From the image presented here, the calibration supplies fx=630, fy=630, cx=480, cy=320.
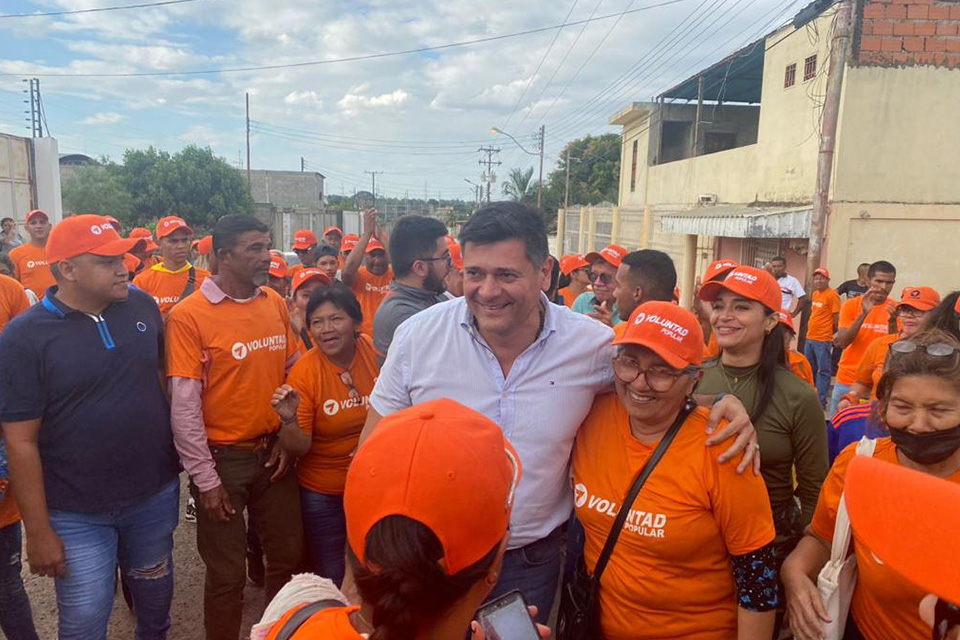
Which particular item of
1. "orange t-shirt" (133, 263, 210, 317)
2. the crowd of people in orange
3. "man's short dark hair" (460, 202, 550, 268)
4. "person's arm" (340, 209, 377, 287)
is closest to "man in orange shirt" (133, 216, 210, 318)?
"orange t-shirt" (133, 263, 210, 317)

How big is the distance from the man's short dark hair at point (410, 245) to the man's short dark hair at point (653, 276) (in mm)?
1194

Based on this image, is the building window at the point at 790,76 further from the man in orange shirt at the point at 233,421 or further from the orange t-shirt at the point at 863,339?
the man in orange shirt at the point at 233,421

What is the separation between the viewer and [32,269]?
7.21 metres

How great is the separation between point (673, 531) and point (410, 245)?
7.81 ft

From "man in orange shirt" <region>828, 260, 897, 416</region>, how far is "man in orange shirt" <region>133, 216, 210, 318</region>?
6.14 m

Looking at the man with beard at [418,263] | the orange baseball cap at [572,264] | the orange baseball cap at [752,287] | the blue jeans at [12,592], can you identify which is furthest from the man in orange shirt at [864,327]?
the blue jeans at [12,592]

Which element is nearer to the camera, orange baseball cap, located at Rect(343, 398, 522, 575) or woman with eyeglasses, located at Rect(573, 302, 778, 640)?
orange baseball cap, located at Rect(343, 398, 522, 575)

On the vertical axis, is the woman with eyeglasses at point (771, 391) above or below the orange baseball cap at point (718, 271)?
below

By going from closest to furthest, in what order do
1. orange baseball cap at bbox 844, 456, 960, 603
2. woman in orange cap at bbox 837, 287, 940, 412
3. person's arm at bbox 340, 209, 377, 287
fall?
orange baseball cap at bbox 844, 456, 960, 603 → woman in orange cap at bbox 837, 287, 940, 412 → person's arm at bbox 340, 209, 377, 287

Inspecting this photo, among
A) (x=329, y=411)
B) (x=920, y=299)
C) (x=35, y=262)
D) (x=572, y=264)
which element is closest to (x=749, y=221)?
(x=572, y=264)

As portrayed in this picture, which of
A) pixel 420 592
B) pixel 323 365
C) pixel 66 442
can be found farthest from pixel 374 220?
pixel 420 592

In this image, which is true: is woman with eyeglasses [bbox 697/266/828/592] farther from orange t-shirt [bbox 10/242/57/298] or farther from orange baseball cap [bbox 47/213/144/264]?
orange t-shirt [bbox 10/242/57/298]

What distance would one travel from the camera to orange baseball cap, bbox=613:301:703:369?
1.95 meters

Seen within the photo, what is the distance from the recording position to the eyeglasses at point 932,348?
1.92m
